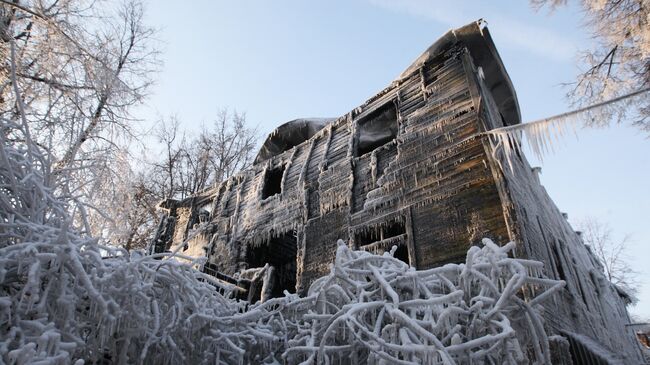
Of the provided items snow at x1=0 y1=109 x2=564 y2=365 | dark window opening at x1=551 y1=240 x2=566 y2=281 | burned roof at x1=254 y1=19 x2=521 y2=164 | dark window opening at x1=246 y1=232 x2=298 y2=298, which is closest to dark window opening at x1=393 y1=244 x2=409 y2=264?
dark window opening at x1=551 y1=240 x2=566 y2=281

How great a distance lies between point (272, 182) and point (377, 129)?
4602 mm

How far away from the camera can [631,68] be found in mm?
9430

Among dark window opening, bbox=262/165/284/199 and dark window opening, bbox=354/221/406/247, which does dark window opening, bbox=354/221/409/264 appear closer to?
dark window opening, bbox=354/221/406/247

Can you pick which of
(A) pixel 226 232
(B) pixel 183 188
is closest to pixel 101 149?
(A) pixel 226 232

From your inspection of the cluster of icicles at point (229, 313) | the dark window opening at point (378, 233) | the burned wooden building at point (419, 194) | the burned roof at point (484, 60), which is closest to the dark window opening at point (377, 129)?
the burned wooden building at point (419, 194)

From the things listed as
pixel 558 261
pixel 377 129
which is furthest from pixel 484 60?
pixel 558 261

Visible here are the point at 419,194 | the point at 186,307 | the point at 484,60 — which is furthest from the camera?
the point at 484,60

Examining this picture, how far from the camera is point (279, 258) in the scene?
41.1ft

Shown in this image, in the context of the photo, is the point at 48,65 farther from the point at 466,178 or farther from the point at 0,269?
the point at 466,178

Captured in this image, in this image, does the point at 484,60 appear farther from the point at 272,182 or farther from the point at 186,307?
the point at 186,307

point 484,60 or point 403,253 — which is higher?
point 484,60

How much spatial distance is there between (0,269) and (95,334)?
86cm

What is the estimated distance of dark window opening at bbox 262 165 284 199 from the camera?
12.8 m

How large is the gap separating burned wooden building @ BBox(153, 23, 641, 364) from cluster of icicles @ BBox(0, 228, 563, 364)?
158 centimetres
